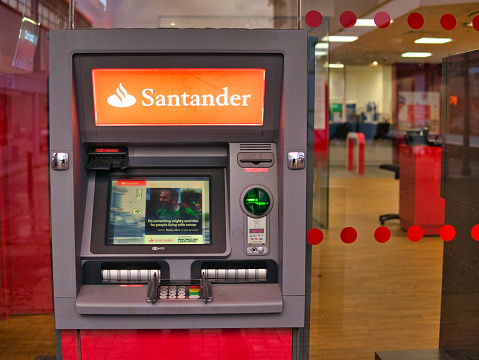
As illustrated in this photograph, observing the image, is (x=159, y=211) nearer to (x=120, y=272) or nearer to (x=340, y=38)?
(x=120, y=272)

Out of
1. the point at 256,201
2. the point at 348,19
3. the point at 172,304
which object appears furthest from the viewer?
the point at 348,19

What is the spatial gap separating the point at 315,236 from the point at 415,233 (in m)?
0.53

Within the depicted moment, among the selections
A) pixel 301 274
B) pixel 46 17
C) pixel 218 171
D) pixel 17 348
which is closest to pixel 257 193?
pixel 218 171

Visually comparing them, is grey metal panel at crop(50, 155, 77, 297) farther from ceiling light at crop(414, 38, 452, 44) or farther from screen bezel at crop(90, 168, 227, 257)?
ceiling light at crop(414, 38, 452, 44)

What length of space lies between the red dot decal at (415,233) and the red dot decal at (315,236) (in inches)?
17.8

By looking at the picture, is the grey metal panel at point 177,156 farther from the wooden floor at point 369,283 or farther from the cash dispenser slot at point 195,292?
the wooden floor at point 369,283

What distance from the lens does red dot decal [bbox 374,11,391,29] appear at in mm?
2338

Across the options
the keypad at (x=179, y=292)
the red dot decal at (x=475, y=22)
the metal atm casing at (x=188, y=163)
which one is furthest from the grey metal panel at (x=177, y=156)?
the red dot decal at (x=475, y=22)

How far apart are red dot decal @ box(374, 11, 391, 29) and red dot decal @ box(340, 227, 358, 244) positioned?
3.24 feet

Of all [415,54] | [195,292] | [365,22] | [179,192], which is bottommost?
[195,292]

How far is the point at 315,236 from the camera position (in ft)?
7.72

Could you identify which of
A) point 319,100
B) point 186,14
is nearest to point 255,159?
point 319,100

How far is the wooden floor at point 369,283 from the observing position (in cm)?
244

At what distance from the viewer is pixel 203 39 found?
211 cm
